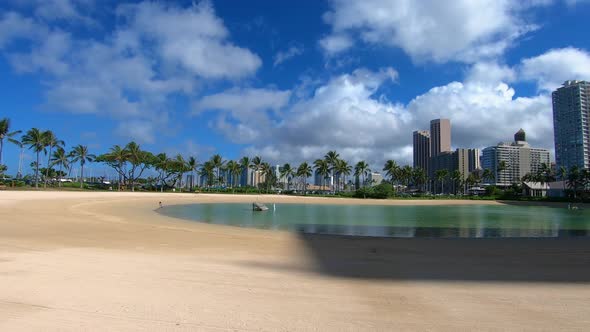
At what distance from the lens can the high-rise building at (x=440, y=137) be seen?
175500 millimetres

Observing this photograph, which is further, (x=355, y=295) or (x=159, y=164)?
(x=159, y=164)

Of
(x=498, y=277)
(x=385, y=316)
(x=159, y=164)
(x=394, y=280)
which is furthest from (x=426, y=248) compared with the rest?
(x=159, y=164)

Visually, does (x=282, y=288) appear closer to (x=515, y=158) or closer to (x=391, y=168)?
(x=391, y=168)

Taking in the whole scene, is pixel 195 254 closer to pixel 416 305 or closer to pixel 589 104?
pixel 416 305

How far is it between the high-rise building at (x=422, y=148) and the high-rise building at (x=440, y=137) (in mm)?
2599

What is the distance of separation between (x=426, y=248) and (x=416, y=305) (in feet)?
25.2

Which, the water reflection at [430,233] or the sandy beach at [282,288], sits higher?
the sandy beach at [282,288]

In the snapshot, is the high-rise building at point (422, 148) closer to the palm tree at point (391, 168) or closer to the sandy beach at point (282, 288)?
the palm tree at point (391, 168)

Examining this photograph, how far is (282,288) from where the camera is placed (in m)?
6.06

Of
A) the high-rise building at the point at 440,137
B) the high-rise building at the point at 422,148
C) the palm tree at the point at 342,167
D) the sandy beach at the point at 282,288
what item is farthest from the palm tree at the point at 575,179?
the high-rise building at the point at 422,148

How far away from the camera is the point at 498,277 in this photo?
739 centimetres

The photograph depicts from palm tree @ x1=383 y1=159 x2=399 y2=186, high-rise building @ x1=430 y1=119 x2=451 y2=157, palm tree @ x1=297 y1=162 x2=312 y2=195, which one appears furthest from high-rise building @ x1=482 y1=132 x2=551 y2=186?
palm tree @ x1=297 y1=162 x2=312 y2=195

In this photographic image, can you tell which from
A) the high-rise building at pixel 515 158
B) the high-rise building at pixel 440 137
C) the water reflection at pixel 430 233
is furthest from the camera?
the high-rise building at pixel 440 137

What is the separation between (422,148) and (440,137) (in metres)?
10.9
